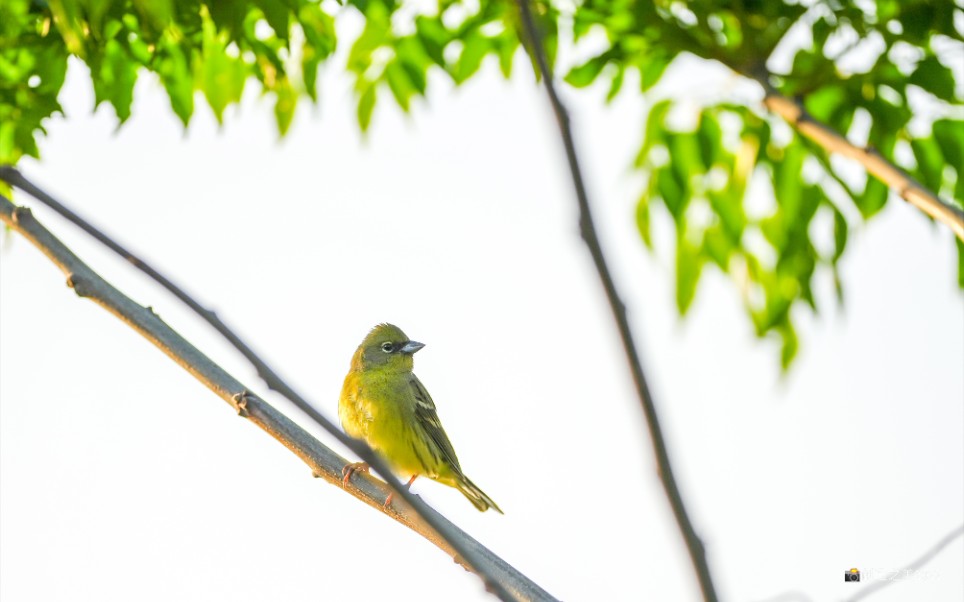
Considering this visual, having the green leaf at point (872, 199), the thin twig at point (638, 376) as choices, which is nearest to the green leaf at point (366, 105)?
the green leaf at point (872, 199)

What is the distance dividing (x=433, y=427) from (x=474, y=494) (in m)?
0.54

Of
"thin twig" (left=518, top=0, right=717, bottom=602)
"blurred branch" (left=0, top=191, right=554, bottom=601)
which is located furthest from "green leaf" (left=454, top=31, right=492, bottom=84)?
"thin twig" (left=518, top=0, right=717, bottom=602)

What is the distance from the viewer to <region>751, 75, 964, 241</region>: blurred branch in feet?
11.6

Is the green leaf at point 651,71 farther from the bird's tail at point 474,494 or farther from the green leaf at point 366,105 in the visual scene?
the bird's tail at point 474,494

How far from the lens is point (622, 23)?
493cm

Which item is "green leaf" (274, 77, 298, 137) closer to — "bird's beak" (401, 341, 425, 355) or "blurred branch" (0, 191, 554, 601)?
"bird's beak" (401, 341, 425, 355)

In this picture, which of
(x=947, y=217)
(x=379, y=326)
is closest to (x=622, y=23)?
(x=947, y=217)

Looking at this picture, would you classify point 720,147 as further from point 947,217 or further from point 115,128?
point 115,128

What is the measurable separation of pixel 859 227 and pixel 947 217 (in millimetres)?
1822

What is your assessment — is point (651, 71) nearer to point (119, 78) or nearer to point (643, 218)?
point (643, 218)

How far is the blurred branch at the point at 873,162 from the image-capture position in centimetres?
353

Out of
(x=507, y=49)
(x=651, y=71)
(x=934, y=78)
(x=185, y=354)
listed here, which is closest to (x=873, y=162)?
(x=934, y=78)

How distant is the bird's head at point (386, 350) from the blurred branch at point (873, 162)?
11.2ft

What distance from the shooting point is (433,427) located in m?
6.79
